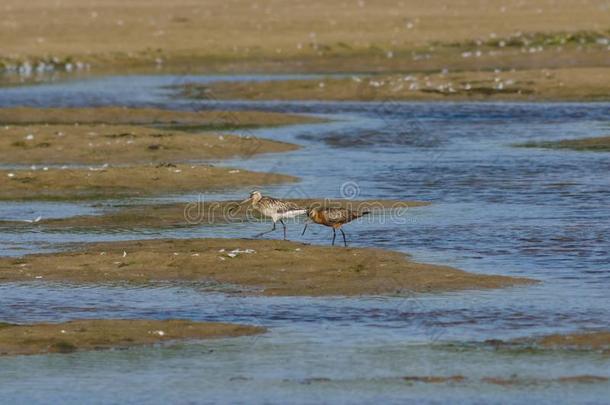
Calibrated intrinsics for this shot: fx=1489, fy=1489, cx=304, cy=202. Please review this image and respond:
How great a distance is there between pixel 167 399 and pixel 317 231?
9.21 m

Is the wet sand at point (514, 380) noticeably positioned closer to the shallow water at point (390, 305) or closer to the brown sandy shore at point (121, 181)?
the shallow water at point (390, 305)

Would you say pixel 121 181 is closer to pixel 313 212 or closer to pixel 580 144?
pixel 313 212

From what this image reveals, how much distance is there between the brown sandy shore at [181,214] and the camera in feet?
79.4

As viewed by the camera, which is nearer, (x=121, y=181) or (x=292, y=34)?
(x=121, y=181)

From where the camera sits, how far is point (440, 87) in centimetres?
4522

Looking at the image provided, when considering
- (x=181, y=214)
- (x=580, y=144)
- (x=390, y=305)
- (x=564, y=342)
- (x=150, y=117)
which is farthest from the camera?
(x=150, y=117)

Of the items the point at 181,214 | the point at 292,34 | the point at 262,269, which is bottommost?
the point at 181,214

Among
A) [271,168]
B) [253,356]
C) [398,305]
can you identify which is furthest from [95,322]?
[271,168]

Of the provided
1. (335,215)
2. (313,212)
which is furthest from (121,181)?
(335,215)

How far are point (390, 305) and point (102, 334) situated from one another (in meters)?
3.55

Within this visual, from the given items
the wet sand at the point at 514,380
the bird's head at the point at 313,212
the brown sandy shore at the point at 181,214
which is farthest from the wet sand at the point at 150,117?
the wet sand at the point at 514,380

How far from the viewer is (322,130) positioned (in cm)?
3825

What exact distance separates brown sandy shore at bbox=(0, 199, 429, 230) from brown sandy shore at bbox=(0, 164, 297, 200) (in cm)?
208

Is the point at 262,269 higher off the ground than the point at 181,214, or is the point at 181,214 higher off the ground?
the point at 262,269
